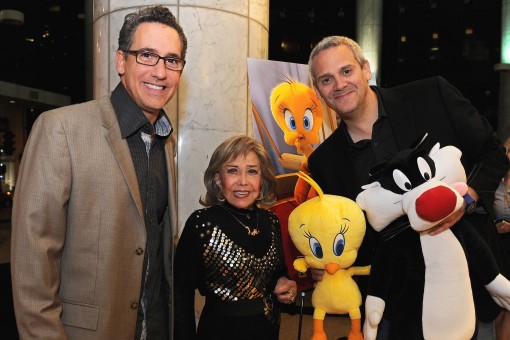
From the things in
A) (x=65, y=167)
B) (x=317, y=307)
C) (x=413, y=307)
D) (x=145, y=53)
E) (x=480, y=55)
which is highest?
(x=480, y=55)

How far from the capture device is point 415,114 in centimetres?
203

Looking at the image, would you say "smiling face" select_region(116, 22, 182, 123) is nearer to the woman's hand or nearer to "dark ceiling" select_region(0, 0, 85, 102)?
the woman's hand

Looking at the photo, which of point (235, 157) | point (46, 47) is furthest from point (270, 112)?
point (46, 47)

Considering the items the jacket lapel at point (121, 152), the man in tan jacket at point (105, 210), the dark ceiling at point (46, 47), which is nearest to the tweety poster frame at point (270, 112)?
the man in tan jacket at point (105, 210)

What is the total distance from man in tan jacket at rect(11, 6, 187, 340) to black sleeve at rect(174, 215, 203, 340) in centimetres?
12

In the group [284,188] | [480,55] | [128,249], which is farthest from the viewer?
[480,55]

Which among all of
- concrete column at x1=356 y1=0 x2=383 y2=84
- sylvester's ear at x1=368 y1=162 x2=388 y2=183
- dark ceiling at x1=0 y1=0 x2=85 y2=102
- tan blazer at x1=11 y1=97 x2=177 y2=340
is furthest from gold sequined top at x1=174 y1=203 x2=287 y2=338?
dark ceiling at x1=0 y1=0 x2=85 y2=102

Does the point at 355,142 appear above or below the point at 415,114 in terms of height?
below

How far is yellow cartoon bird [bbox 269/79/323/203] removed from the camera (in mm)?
3209

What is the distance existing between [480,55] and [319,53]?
63.2 ft

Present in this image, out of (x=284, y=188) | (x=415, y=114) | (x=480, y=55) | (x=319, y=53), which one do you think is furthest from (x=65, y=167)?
(x=480, y=55)

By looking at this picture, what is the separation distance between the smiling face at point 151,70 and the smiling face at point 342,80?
2.59 feet

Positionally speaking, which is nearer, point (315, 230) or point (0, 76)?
point (315, 230)

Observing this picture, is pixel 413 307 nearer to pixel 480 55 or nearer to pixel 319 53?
pixel 319 53
